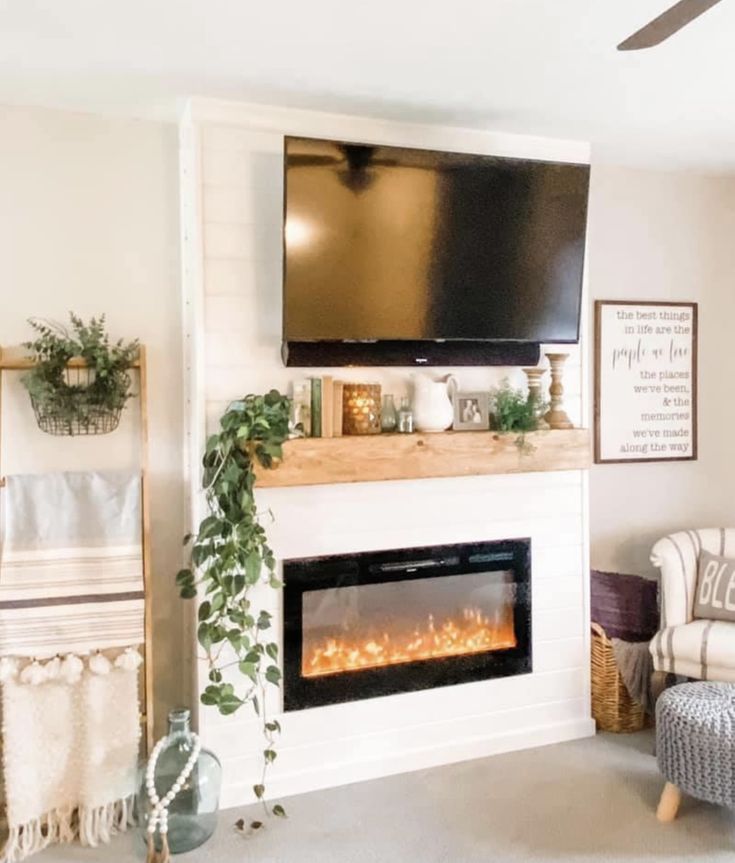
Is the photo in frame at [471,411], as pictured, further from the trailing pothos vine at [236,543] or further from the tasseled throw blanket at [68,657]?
the tasseled throw blanket at [68,657]

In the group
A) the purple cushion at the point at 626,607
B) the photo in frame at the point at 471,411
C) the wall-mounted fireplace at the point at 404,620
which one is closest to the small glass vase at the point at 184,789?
the wall-mounted fireplace at the point at 404,620

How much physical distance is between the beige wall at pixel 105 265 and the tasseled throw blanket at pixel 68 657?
25cm

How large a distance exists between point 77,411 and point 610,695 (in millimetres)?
2304

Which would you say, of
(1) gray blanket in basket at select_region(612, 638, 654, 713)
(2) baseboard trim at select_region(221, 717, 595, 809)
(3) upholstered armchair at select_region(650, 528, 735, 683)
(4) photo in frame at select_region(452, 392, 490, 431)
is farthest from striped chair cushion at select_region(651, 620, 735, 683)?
(4) photo in frame at select_region(452, 392, 490, 431)

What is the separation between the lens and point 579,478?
318 cm

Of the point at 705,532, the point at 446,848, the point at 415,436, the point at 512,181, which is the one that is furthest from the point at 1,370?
the point at 705,532

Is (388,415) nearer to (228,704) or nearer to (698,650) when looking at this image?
(228,704)

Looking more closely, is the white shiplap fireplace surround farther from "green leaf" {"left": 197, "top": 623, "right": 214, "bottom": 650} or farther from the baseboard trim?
"green leaf" {"left": 197, "top": 623, "right": 214, "bottom": 650}

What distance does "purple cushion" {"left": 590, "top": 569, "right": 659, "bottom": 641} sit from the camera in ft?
11.0

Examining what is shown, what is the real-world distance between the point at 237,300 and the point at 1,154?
94 cm

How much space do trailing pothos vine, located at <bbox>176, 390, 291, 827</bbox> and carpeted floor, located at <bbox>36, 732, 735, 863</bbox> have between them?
0.50 ft

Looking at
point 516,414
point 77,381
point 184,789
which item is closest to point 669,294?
point 516,414

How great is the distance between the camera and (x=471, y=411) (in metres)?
2.99

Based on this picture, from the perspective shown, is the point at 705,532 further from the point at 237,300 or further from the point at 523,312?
the point at 237,300
